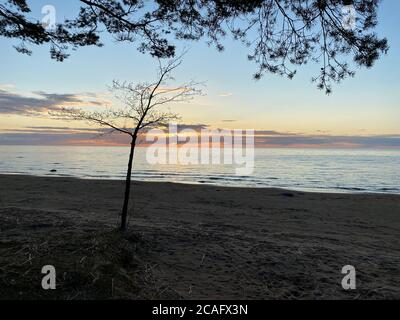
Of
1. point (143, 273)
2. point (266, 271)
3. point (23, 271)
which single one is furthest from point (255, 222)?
point (23, 271)

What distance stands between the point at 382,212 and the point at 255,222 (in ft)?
21.5

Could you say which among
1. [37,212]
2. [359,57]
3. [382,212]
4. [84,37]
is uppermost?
[84,37]

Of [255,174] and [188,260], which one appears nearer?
[188,260]

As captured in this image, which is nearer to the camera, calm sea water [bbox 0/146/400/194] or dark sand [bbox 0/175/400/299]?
dark sand [bbox 0/175/400/299]

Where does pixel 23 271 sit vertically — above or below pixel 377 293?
above

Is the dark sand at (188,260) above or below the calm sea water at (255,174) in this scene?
above

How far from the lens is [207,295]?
15.3ft

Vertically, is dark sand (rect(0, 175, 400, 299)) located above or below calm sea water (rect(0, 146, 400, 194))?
above

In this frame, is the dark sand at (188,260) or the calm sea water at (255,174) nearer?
the dark sand at (188,260)

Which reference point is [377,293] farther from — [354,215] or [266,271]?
[354,215]
